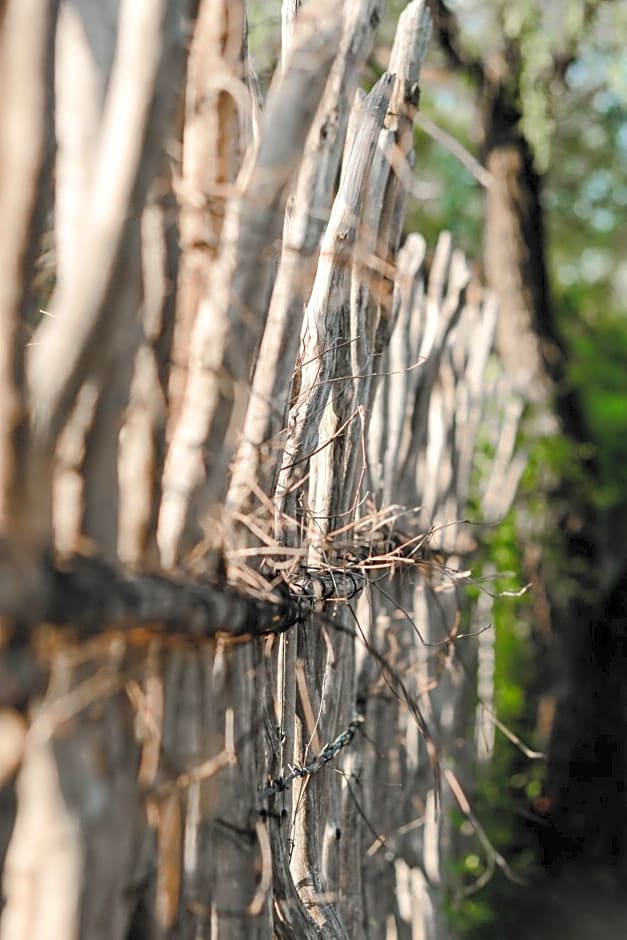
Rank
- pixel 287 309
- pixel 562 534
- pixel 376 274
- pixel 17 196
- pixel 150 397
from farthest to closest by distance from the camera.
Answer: pixel 562 534
pixel 376 274
pixel 287 309
pixel 150 397
pixel 17 196

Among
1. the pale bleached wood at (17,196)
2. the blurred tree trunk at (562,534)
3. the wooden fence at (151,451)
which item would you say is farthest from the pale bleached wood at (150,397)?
the blurred tree trunk at (562,534)

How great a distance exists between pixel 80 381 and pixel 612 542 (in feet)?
14.7

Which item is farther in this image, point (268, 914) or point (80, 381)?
point (268, 914)

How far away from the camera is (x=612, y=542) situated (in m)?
5.07

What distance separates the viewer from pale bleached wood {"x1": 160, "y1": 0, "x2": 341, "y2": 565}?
1035mm

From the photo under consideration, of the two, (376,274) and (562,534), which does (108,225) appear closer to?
(376,274)

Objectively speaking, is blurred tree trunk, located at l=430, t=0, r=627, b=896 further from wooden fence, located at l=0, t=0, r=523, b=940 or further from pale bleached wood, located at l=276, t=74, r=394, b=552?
wooden fence, located at l=0, t=0, r=523, b=940

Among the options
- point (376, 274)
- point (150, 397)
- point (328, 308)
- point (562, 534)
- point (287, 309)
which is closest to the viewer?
point (150, 397)

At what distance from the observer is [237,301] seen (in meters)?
1.06

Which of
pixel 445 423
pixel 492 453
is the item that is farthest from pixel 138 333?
pixel 492 453

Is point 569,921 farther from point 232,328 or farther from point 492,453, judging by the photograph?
point 232,328

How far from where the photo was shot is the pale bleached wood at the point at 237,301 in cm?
104

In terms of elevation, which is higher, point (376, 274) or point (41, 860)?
point (376, 274)

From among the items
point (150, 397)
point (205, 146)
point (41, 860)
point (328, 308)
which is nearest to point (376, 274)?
point (328, 308)
